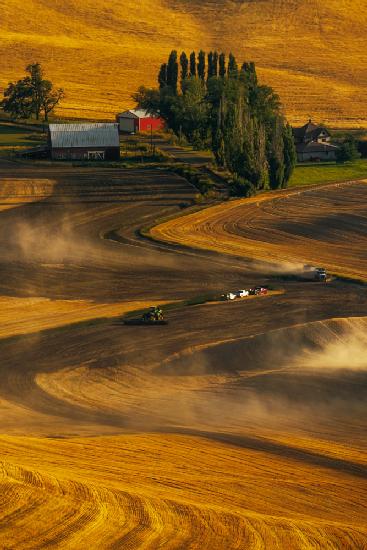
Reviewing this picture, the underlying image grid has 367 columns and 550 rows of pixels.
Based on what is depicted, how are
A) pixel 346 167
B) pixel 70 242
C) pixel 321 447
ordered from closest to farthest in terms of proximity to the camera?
pixel 321 447 → pixel 70 242 → pixel 346 167

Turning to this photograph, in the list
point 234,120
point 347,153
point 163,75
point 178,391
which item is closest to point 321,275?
point 178,391

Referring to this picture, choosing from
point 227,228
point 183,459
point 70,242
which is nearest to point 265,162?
point 227,228

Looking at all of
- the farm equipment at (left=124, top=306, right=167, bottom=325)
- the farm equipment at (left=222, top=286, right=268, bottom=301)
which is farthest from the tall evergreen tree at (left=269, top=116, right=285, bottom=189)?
the farm equipment at (left=124, top=306, right=167, bottom=325)

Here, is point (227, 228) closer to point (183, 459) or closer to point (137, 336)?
point (137, 336)

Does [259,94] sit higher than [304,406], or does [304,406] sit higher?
[259,94]

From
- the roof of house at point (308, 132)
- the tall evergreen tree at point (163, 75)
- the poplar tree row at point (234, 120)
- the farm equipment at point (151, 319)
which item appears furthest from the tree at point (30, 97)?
the farm equipment at point (151, 319)
